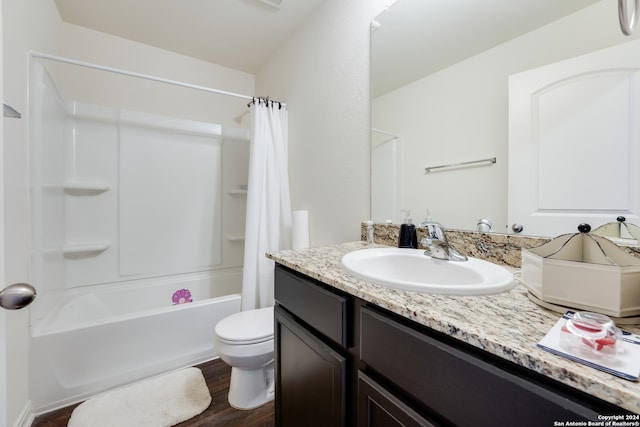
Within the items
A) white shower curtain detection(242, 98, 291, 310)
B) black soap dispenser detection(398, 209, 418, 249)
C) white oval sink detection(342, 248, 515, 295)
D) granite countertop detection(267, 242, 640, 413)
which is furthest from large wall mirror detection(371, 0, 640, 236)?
white shower curtain detection(242, 98, 291, 310)

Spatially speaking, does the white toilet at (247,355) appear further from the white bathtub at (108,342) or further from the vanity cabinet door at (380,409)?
the vanity cabinet door at (380,409)

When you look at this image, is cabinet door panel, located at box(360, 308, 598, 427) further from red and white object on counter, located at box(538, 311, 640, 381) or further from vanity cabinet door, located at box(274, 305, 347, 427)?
vanity cabinet door, located at box(274, 305, 347, 427)

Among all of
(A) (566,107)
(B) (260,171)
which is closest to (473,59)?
(A) (566,107)

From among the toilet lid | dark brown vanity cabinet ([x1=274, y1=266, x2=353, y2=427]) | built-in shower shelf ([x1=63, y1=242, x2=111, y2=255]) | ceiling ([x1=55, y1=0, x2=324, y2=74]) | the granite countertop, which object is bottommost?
the toilet lid

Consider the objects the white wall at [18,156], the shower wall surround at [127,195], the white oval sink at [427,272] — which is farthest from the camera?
the shower wall surround at [127,195]

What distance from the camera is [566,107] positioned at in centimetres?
78

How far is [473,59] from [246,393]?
6.20ft

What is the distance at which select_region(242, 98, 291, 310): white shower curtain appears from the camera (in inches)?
73.8

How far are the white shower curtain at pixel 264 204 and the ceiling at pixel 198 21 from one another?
0.59 metres

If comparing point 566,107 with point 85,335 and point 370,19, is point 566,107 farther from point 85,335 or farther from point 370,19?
point 85,335

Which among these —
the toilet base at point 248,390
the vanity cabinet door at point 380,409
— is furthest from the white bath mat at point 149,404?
the vanity cabinet door at point 380,409

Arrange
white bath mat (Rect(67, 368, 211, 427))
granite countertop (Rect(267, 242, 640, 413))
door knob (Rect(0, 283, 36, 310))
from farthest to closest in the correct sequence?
white bath mat (Rect(67, 368, 211, 427)) < door knob (Rect(0, 283, 36, 310)) < granite countertop (Rect(267, 242, 640, 413))

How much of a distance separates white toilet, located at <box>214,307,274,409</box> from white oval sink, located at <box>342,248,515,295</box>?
2.50 feet

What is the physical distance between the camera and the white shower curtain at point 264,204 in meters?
1.88
